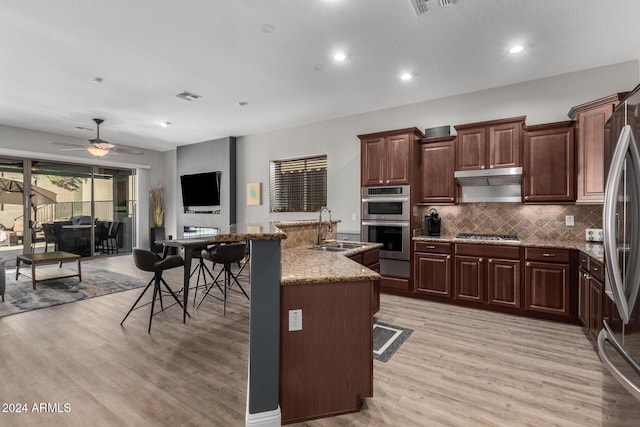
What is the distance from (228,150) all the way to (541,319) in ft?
20.8

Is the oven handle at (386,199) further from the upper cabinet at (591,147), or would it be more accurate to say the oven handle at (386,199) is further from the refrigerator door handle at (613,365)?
the refrigerator door handle at (613,365)

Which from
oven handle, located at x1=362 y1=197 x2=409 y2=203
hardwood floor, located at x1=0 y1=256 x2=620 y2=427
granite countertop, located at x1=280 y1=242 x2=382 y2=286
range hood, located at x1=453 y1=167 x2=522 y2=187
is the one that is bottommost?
hardwood floor, located at x1=0 y1=256 x2=620 y2=427

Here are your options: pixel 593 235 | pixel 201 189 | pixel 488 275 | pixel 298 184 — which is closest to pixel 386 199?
pixel 488 275

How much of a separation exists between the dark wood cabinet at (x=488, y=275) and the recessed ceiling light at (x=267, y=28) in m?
3.27

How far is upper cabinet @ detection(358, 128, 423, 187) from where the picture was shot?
168 inches

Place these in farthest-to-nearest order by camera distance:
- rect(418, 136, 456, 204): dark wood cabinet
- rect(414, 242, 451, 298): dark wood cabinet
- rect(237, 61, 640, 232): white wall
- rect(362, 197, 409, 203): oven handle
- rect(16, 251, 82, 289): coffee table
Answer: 1. rect(16, 251, 82, 289): coffee table
2. rect(362, 197, 409, 203): oven handle
3. rect(418, 136, 456, 204): dark wood cabinet
4. rect(414, 242, 451, 298): dark wood cabinet
5. rect(237, 61, 640, 232): white wall

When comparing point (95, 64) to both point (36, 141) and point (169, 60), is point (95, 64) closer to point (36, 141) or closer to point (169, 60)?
point (169, 60)

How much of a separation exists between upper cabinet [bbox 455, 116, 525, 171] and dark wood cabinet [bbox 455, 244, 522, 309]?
1.09 m

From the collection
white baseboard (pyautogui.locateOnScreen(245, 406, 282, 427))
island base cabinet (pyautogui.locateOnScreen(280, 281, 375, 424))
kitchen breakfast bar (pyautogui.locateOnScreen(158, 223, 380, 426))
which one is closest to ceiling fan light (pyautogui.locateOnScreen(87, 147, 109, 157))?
kitchen breakfast bar (pyautogui.locateOnScreen(158, 223, 380, 426))

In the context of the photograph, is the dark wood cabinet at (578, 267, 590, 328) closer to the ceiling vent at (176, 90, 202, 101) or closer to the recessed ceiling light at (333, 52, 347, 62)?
the recessed ceiling light at (333, 52, 347, 62)

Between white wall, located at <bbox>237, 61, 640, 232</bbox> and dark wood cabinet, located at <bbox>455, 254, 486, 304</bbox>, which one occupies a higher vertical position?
white wall, located at <bbox>237, 61, 640, 232</bbox>

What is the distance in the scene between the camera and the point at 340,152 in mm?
5422

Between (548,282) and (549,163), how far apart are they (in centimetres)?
141

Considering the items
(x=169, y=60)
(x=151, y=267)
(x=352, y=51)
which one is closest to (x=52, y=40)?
(x=169, y=60)
